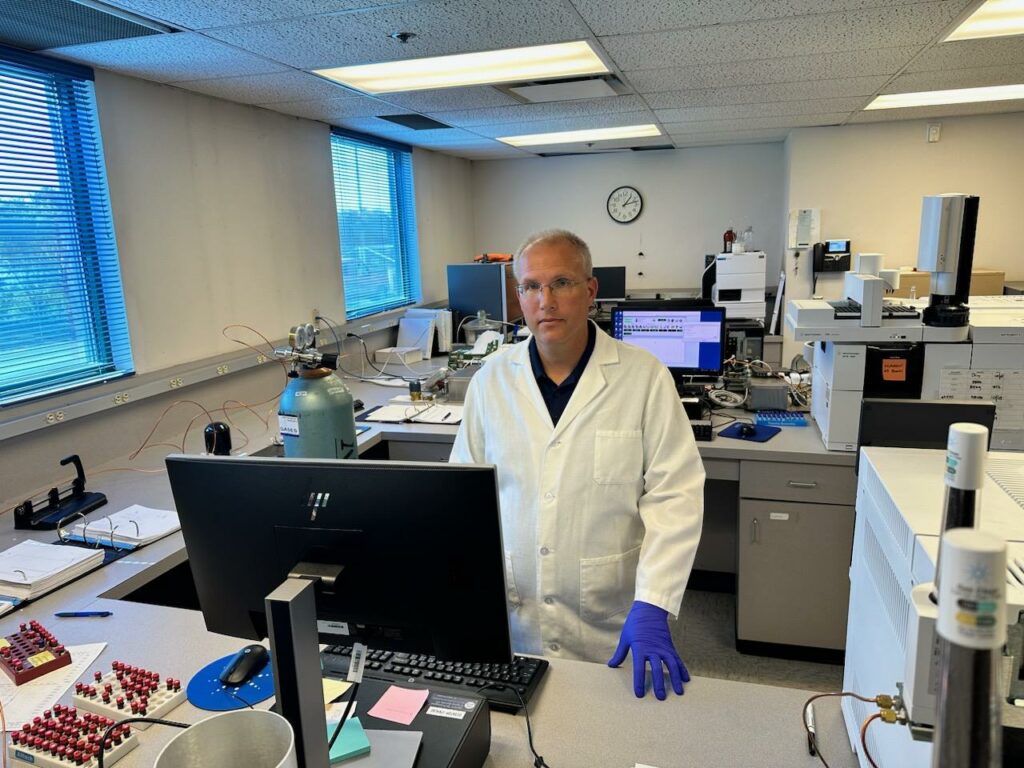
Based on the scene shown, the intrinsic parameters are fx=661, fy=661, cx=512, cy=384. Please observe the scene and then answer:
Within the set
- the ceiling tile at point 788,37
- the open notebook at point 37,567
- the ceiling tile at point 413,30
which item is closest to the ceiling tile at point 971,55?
the ceiling tile at point 788,37

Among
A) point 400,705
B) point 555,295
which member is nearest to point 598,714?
point 400,705

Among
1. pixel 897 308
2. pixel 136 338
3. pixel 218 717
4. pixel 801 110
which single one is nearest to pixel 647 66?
pixel 897 308

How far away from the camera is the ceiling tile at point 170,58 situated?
2.29m

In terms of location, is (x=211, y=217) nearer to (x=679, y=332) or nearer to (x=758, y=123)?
(x=679, y=332)

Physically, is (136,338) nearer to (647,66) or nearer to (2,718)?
(2,718)

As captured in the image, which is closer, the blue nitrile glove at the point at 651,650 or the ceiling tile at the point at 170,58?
the blue nitrile glove at the point at 651,650

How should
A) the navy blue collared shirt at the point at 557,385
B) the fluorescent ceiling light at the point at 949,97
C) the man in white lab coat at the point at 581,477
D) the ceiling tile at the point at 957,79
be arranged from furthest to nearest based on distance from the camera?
1. the fluorescent ceiling light at the point at 949,97
2. the ceiling tile at the point at 957,79
3. the navy blue collared shirt at the point at 557,385
4. the man in white lab coat at the point at 581,477

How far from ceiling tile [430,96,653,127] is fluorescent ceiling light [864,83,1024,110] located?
1.43m

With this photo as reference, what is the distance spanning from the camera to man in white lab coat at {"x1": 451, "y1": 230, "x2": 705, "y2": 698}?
4.83ft

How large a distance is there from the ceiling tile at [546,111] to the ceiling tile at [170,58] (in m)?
1.44

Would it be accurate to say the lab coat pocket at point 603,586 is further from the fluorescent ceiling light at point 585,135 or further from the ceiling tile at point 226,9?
the fluorescent ceiling light at point 585,135

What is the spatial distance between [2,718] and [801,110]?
4.74 meters

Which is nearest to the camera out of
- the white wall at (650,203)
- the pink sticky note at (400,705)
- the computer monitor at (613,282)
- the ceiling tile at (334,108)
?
the pink sticky note at (400,705)

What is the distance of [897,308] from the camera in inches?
91.9
